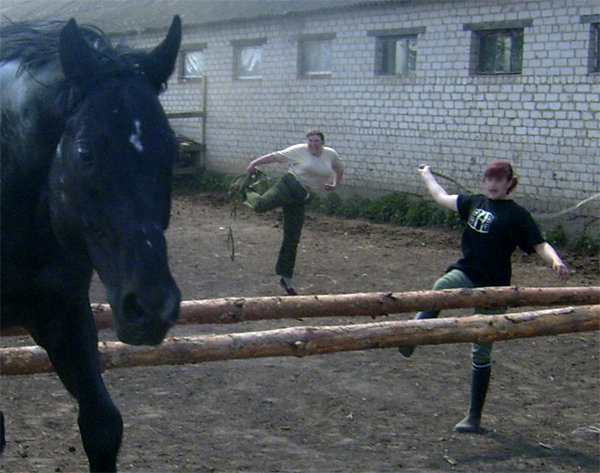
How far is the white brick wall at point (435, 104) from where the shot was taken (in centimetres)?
1274

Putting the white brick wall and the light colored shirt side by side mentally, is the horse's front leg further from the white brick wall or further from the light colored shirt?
the white brick wall

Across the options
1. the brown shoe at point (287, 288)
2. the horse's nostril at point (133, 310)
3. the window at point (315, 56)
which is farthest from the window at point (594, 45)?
the horse's nostril at point (133, 310)

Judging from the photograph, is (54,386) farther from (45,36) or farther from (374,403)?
(45,36)

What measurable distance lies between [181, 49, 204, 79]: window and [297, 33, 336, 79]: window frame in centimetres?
385

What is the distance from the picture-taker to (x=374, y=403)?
18.4 feet

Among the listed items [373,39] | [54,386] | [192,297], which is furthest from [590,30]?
[54,386]

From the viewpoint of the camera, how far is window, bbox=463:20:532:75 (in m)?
13.7

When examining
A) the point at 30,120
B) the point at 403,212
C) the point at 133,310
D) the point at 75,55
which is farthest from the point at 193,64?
the point at 133,310


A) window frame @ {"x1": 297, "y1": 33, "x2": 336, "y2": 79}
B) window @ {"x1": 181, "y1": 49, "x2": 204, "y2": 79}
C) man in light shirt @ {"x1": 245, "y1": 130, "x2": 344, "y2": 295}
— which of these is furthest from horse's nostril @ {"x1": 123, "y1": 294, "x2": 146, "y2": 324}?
window @ {"x1": 181, "y1": 49, "x2": 204, "y2": 79}

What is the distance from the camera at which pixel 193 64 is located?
2120 cm

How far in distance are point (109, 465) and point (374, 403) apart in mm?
2652

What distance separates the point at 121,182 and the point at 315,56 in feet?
50.3

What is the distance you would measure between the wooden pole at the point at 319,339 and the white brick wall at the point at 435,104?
756cm

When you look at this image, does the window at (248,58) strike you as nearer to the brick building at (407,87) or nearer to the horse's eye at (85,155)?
the brick building at (407,87)
